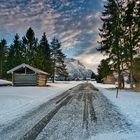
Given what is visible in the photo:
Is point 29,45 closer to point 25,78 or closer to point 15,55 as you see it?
point 15,55

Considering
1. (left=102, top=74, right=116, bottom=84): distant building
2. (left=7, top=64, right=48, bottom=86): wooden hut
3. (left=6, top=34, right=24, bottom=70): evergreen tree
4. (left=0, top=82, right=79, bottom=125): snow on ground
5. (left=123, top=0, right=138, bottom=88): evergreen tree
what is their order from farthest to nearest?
(left=102, top=74, right=116, bottom=84): distant building
(left=6, top=34, right=24, bottom=70): evergreen tree
(left=7, top=64, right=48, bottom=86): wooden hut
(left=123, top=0, right=138, bottom=88): evergreen tree
(left=0, top=82, right=79, bottom=125): snow on ground

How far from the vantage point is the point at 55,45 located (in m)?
103

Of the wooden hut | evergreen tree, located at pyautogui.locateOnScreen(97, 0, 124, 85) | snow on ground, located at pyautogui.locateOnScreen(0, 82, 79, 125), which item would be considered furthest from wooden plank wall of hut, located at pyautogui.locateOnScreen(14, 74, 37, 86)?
snow on ground, located at pyautogui.locateOnScreen(0, 82, 79, 125)

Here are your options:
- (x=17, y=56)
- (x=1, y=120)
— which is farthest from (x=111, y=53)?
(x=17, y=56)

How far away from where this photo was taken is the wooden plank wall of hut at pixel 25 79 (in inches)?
2312

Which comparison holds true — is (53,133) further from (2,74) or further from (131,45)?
(2,74)

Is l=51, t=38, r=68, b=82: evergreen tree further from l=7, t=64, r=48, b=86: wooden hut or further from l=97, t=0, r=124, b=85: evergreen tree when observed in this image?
l=97, t=0, r=124, b=85: evergreen tree

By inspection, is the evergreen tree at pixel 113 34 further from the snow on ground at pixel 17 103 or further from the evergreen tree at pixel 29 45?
the evergreen tree at pixel 29 45

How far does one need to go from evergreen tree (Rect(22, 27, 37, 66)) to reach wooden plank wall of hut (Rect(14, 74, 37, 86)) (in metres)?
32.0

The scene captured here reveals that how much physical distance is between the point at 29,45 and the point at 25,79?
1408 inches

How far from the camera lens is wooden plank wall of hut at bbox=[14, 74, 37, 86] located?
58.7 metres

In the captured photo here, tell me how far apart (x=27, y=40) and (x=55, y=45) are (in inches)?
532

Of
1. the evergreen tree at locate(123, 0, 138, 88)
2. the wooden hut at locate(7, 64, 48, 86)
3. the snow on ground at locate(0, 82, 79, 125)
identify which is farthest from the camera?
the wooden hut at locate(7, 64, 48, 86)

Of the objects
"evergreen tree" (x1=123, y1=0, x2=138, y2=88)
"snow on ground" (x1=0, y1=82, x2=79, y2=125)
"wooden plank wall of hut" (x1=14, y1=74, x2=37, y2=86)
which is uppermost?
"evergreen tree" (x1=123, y1=0, x2=138, y2=88)
